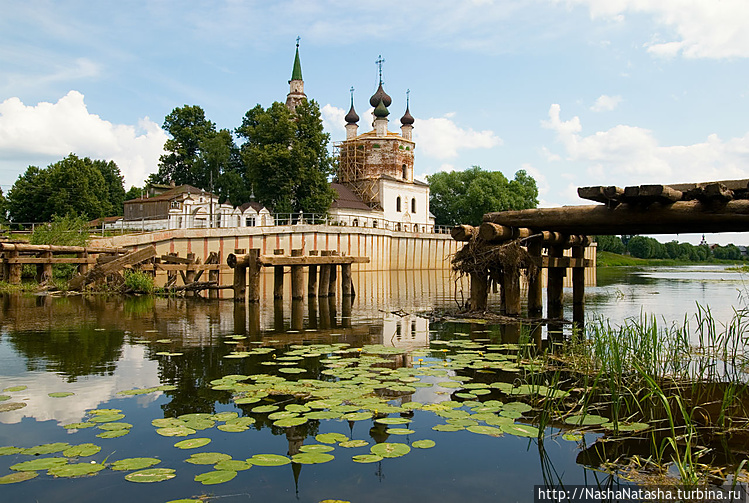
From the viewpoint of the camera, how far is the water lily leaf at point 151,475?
4.45 meters

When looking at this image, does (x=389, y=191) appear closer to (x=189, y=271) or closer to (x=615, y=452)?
(x=189, y=271)

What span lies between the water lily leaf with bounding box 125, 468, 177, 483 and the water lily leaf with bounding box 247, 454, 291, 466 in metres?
0.55

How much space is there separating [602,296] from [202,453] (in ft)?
70.1

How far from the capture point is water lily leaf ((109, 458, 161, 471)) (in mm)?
4637

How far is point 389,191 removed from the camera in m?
75.4

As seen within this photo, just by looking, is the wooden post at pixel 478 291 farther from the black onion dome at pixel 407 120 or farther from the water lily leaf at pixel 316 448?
the black onion dome at pixel 407 120

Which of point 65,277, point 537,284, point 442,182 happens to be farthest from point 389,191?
point 537,284

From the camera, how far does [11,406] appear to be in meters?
6.40

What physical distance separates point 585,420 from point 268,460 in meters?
2.72

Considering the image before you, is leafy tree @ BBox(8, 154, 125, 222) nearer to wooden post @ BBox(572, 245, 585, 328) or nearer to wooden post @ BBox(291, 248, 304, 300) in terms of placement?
wooden post @ BBox(291, 248, 304, 300)

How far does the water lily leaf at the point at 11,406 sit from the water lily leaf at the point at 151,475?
248 centimetres

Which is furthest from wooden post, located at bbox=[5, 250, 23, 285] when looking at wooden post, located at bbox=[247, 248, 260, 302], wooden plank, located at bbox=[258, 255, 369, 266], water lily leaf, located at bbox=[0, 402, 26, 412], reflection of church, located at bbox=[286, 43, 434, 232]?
reflection of church, located at bbox=[286, 43, 434, 232]

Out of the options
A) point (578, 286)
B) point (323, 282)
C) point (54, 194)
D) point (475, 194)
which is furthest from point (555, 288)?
point (475, 194)

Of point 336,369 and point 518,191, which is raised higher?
point 518,191
